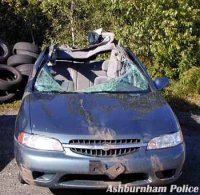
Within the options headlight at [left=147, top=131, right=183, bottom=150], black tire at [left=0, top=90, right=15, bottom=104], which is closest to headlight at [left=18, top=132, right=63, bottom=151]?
headlight at [left=147, top=131, right=183, bottom=150]

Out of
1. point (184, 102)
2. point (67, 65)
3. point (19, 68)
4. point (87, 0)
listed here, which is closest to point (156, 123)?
point (67, 65)

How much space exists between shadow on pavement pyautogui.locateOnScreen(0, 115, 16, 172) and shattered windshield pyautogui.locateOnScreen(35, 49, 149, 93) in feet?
3.47

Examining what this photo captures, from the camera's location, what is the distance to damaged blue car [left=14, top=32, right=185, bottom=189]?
425 cm

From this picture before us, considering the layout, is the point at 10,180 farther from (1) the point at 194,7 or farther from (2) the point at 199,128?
(1) the point at 194,7

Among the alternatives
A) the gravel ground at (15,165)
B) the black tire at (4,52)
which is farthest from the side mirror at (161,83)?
the black tire at (4,52)

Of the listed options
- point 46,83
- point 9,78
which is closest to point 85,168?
point 46,83

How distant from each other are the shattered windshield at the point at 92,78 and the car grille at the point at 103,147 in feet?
4.13

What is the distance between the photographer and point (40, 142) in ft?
14.4

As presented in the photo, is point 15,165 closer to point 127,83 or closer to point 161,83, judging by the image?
point 127,83

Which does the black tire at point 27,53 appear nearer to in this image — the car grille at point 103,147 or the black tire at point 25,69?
the black tire at point 25,69

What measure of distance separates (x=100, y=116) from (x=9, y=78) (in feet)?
16.3

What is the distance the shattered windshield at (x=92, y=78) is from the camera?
219 inches

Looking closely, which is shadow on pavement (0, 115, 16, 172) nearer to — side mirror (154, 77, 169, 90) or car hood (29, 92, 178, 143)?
car hood (29, 92, 178, 143)

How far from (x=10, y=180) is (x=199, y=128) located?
3.45 m
